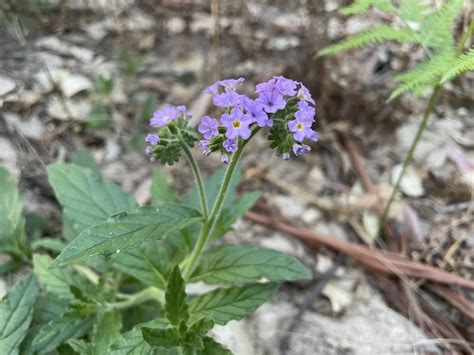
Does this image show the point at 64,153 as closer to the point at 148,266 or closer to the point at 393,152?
the point at 148,266

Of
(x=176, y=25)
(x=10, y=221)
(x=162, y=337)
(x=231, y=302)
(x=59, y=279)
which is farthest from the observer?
(x=176, y=25)

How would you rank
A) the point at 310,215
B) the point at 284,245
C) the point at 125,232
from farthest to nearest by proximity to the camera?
the point at 310,215, the point at 284,245, the point at 125,232

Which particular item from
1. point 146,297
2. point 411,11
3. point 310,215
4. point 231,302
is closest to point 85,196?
point 146,297

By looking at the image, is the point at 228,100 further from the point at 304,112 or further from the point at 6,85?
the point at 6,85

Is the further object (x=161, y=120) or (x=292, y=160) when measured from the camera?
(x=292, y=160)

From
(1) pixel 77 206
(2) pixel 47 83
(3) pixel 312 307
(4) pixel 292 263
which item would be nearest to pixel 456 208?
(3) pixel 312 307

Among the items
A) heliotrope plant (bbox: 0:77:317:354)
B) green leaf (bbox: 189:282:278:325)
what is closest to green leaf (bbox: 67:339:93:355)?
heliotrope plant (bbox: 0:77:317:354)

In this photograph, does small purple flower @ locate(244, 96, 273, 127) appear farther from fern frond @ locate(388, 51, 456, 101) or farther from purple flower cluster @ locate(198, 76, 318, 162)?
fern frond @ locate(388, 51, 456, 101)
